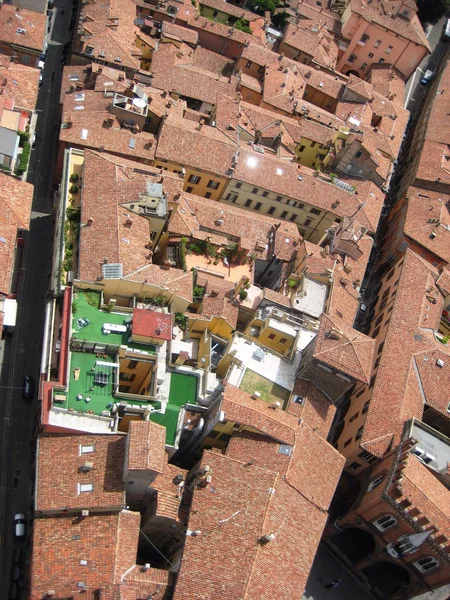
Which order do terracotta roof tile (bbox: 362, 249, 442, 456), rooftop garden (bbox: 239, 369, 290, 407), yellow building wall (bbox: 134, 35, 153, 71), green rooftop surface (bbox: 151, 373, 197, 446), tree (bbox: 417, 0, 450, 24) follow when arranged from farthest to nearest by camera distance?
tree (bbox: 417, 0, 450, 24) < yellow building wall (bbox: 134, 35, 153, 71) < terracotta roof tile (bbox: 362, 249, 442, 456) < rooftop garden (bbox: 239, 369, 290, 407) < green rooftop surface (bbox: 151, 373, 197, 446)

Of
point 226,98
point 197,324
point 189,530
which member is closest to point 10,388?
point 197,324

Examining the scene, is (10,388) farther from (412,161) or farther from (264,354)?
(412,161)

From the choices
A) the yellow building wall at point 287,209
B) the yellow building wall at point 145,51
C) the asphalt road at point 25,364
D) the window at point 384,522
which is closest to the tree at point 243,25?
the yellow building wall at point 145,51

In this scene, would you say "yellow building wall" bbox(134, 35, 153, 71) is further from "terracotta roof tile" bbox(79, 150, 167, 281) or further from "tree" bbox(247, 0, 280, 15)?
"tree" bbox(247, 0, 280, 15)

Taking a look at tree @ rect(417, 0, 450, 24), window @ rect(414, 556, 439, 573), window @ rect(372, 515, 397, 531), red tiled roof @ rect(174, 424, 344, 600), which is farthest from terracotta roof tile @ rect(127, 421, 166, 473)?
tree @ rect(417, 0, 450, 24)

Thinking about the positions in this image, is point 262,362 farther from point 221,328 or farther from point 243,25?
point 243,25

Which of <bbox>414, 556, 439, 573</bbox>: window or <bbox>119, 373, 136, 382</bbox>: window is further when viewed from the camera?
<bbox>119, 373, 136, 382</bbox>: window

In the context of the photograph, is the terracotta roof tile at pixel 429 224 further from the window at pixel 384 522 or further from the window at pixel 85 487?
the window at pixel 85 487

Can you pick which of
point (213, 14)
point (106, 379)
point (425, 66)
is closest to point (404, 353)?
point (106, 379)
